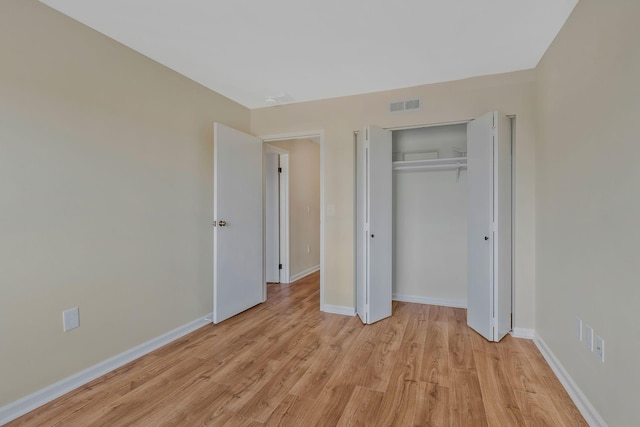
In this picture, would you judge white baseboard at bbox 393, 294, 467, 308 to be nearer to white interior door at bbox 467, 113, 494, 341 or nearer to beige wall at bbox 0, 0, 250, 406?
white interior door at bbox 467, 113, 494, 341

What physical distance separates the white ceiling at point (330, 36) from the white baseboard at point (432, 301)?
97.2 inches

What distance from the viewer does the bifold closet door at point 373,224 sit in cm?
307

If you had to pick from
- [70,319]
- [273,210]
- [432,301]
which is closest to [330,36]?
[70,319]

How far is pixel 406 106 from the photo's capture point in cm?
314

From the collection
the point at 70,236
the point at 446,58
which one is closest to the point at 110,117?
the point at 70,236

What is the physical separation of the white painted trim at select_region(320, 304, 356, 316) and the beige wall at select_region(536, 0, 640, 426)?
5.71 ft

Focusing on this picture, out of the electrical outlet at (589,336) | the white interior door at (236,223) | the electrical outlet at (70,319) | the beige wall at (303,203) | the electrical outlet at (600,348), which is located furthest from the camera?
the beige wall at (303,203)

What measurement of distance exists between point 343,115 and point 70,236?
8.69ft

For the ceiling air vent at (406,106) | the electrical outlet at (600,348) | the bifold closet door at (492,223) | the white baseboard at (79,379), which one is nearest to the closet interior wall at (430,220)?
the ceiling air vent at (406,106)

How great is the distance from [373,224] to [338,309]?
106 centimetres

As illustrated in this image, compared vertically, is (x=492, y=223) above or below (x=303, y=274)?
above

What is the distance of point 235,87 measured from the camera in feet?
10.2

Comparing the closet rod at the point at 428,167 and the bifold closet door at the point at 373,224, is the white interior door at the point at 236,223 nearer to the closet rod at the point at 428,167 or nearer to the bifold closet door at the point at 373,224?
the bifold closet door at the point at 373,224

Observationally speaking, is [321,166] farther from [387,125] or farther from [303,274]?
[303,274]
